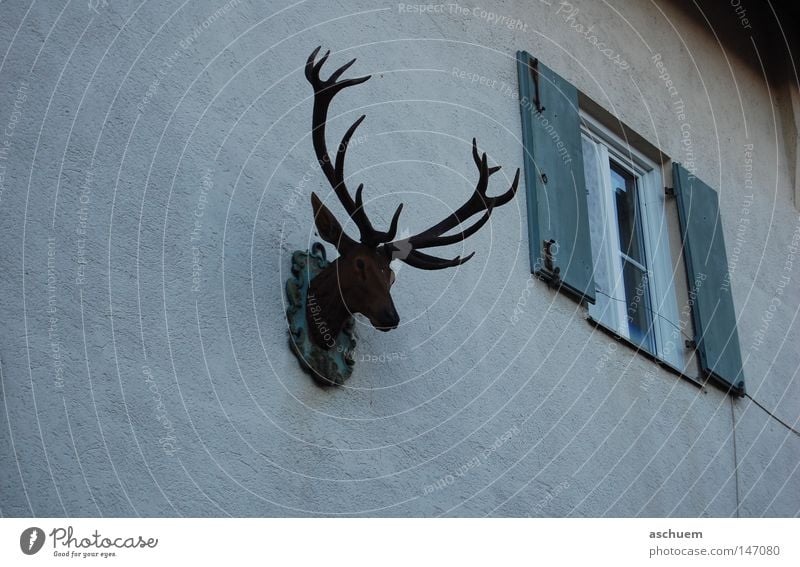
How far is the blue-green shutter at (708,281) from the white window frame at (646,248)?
95 mm

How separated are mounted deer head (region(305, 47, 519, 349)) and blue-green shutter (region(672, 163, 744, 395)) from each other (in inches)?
83.6

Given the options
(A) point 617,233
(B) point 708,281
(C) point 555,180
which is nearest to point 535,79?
(C) point 555,180

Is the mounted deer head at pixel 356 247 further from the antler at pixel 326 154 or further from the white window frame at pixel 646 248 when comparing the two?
the white window frame at pixel 646 248

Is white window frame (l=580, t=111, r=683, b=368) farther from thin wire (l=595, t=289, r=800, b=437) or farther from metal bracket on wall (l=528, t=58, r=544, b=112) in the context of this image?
metal bracket on wall (l=528, t=58, r=544, b=112)

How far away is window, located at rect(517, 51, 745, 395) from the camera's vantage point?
5598 mm

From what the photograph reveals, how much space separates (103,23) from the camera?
4285 millimetres

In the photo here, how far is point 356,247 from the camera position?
4.27 meters

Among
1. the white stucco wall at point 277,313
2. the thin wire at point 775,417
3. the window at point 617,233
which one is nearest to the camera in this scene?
the white stucco wall at point 277,313

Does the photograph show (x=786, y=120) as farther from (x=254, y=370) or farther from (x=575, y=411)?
(x=254, y=370)

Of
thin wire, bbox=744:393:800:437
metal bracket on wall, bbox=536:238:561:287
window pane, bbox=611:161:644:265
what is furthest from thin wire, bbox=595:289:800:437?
metal bracket on wall, bbox=536:238:561:287

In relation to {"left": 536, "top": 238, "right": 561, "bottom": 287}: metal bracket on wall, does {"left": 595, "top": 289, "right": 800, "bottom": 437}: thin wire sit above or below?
below

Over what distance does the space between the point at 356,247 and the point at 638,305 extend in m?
2.20

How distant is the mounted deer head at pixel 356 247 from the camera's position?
418 cm

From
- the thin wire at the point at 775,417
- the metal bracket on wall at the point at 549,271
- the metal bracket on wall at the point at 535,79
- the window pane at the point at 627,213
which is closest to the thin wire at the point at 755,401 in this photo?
the thin wire at the point at 775,417
